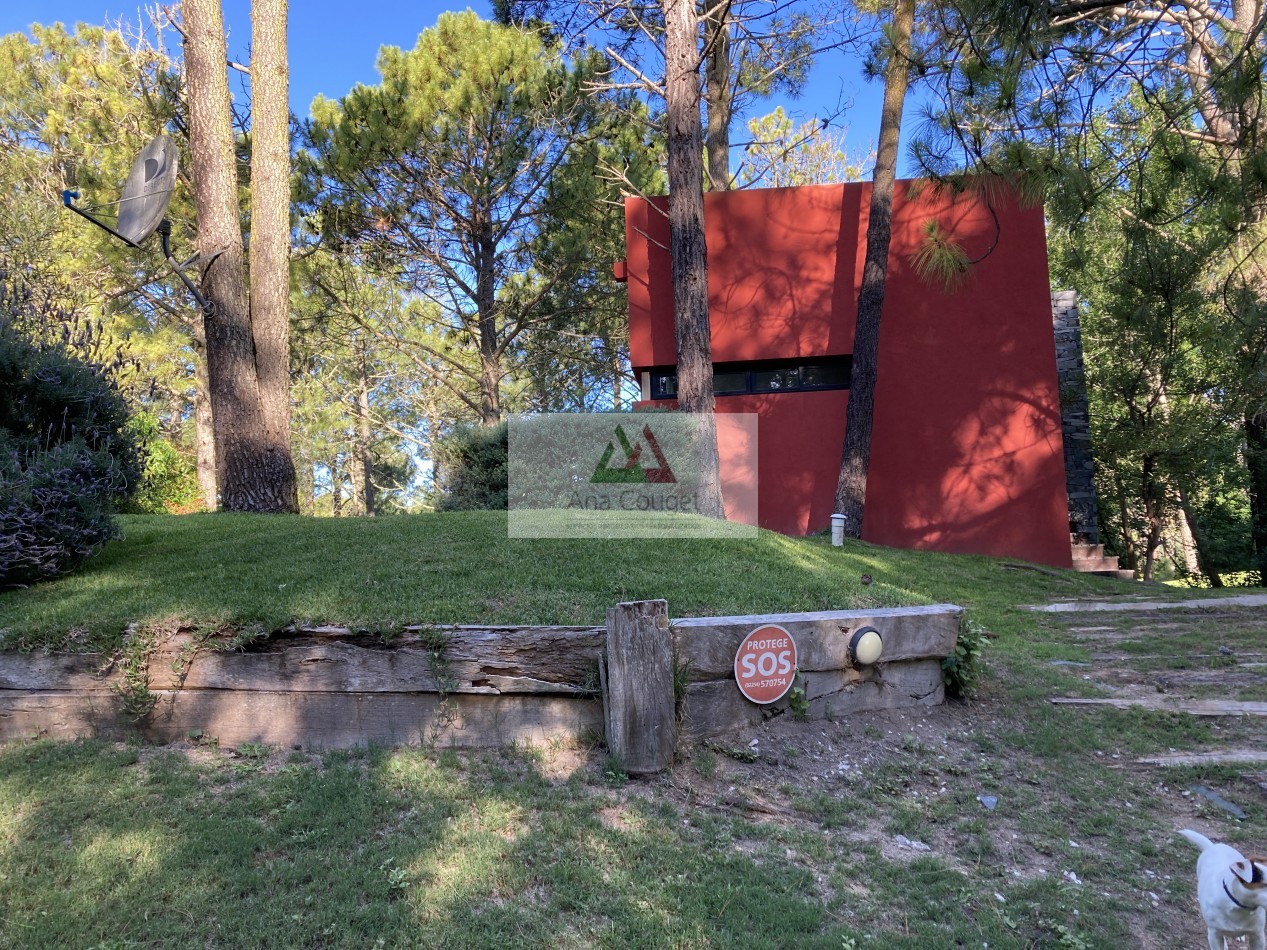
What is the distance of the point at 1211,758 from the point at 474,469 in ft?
22.0

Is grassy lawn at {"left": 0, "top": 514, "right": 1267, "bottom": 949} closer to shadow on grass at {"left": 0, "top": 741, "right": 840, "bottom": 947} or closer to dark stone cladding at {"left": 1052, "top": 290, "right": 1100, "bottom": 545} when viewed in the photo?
shadow on grass at {"left": 0, "top": 741, "right": 840, "bottom": 947}

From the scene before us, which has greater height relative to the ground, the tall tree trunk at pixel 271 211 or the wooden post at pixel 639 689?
the tall tree trunk at pixel 271 211

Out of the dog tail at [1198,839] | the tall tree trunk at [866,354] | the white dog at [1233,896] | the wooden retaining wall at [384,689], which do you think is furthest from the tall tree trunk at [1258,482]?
the wooden retaining wall at [384,689]

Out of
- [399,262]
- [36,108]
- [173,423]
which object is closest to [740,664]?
[399,262]

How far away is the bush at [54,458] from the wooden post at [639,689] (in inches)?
129

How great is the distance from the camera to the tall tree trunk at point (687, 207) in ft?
24.3

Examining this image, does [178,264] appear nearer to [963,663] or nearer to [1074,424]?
[963,663]

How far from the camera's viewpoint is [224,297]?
745 centimetres

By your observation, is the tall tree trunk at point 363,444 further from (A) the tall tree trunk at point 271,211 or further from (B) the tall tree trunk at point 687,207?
(B) the tall tree trunk at point 687,207

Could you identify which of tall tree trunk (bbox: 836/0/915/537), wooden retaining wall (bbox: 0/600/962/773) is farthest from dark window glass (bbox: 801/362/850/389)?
wooden retaining wall (bbox: 0/600/962/773)

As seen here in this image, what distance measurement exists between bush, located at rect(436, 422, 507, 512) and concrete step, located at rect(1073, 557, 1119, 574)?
7.62 metres

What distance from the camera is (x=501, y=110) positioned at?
11898 millimetres

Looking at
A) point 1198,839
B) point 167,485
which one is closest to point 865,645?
point 1198,839

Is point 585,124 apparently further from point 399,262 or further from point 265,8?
point 265,8
